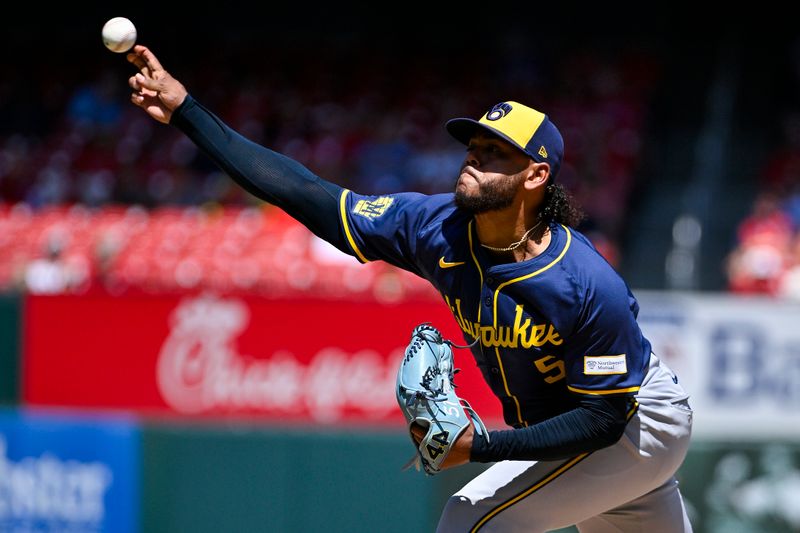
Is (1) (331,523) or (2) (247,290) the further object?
(2) (247,290)

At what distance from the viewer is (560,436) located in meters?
3.48

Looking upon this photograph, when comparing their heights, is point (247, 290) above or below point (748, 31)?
below

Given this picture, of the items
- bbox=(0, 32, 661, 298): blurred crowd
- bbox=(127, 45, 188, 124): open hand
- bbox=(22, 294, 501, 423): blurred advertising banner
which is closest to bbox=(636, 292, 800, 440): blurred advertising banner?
bbox=(0, 32, 661, 298): blurred crowd

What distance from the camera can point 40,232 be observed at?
39.0 ft

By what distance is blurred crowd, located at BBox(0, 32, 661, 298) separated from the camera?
11.4 m

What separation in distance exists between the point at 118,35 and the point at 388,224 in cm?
99

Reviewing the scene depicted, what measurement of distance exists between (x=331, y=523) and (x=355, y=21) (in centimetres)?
1218

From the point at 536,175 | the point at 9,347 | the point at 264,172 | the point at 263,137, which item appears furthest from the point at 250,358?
the point at 536,175

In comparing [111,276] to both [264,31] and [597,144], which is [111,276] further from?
[264,31]

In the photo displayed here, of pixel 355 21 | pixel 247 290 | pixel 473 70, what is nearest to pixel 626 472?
pixel 247 290

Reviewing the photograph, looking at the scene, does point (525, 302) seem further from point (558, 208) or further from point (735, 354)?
point (735, 354)

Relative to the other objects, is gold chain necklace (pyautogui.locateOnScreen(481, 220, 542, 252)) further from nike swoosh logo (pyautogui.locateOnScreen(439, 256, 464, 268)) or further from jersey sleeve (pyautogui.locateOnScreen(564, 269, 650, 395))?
jersey sleeve (pyautogui.locateOnScreen(564, 269, 650, 395))

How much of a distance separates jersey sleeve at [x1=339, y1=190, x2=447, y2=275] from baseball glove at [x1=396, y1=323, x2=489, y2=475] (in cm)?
38

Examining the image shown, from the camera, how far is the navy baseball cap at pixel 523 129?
3496mm
